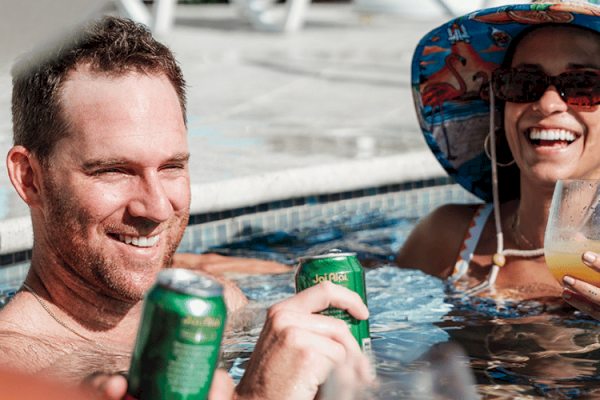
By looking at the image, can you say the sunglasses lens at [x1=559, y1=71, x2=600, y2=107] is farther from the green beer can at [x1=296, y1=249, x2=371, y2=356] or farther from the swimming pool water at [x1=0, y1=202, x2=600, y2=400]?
the green beer can at [x1=296, y1=249, x2=371, y2=356]

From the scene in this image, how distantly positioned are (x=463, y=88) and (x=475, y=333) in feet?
4.27

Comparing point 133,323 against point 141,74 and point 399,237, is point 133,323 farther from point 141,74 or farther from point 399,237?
point 399,237

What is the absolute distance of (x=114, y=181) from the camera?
1946 mm

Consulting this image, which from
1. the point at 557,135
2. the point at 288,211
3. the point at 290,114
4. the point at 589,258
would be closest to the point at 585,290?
the point at 589,258

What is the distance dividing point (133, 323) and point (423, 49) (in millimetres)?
1990

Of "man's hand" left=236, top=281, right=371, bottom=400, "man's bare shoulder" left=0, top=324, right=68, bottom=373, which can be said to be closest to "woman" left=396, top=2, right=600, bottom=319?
"man's hand" left=236, top=281, right=371, bottom=400

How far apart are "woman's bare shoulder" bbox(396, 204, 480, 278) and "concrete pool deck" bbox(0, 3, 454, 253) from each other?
1.35 m

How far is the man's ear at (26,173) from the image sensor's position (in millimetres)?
2037

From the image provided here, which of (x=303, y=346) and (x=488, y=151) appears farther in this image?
(x=488, y=151)

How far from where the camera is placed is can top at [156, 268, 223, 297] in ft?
4.00

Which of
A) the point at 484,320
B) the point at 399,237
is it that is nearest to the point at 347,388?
the point at 484,320

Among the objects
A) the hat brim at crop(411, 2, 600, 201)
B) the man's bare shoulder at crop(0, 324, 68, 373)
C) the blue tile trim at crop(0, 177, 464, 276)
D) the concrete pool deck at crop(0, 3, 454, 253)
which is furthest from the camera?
the concrete pool deck at crop(0, 3, 454, 253)

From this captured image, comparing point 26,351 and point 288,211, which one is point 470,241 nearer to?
point 288,211

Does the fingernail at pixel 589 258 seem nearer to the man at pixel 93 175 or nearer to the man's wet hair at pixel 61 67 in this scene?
the man at pixel 93 175
